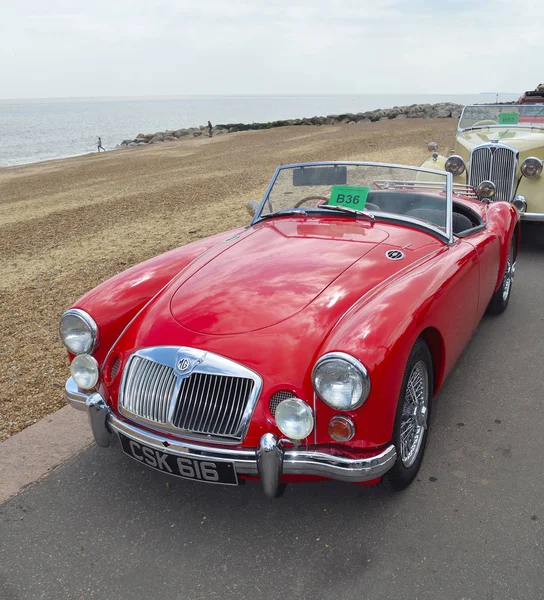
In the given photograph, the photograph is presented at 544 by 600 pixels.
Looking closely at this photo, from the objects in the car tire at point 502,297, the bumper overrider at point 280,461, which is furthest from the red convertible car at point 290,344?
the car tire at point 502,297

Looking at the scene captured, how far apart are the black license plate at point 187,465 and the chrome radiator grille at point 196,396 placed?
0.36 ft

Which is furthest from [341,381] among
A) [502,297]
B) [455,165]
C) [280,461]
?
[455,165]

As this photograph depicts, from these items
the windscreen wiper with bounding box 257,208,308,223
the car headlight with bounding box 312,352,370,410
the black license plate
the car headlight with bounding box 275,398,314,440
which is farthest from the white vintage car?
the black license plate

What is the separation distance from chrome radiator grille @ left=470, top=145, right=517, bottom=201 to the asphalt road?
4952mm

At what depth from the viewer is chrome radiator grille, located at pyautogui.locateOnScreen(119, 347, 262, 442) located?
250 cm

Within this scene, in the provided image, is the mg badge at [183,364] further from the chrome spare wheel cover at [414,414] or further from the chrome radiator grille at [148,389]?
the chrome spare wheel cover at [414,414]

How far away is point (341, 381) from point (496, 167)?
6279 mm

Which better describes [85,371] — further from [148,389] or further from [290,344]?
[290,344]

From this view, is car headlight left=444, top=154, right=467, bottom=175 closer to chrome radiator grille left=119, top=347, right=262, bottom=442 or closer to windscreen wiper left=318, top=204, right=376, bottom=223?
windscreen wiper left=318, top=204, right=376, bottom=223

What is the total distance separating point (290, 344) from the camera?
2.63 m

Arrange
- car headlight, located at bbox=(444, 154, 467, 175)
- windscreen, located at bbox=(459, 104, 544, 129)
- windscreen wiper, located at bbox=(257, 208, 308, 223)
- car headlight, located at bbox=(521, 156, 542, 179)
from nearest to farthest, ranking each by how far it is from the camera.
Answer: windscreen wiper, located at bbox=(257, 208, 308, 223) → car headlight, located at bbox=(521, 156, 542, 179) → car headlight, located at bbox=(444, 154, 467, 175) → windscreen, located at bbox=(459, 104, 544, 129)

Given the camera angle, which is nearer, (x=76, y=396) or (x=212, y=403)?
(x=212, y=403)

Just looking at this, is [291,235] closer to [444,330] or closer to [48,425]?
[444,330]

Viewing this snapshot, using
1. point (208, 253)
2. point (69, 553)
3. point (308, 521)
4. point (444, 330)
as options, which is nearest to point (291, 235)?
point (208, 253)
